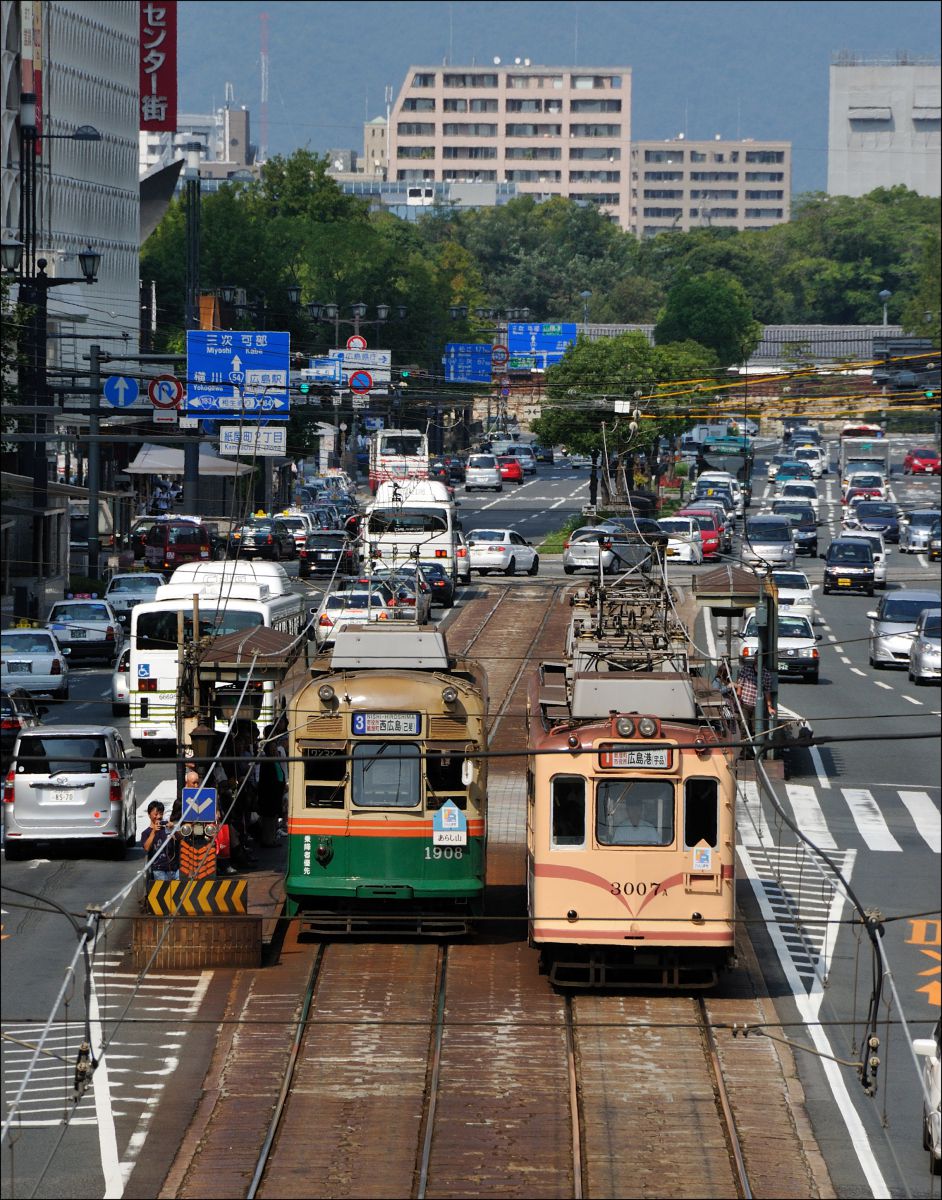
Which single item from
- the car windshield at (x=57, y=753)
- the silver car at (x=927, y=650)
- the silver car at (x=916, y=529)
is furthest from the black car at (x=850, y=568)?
the car windshield at (x=57, y=753)

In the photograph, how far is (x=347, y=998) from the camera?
68.2 ft

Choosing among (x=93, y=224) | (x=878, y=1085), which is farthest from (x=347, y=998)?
(x=93, y=224)

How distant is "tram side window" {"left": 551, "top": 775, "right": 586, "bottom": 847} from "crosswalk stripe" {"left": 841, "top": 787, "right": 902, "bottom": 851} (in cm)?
999

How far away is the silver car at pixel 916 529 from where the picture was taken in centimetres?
6719

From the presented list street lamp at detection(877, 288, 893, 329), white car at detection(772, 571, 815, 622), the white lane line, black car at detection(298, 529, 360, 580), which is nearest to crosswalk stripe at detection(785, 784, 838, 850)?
the white lane line

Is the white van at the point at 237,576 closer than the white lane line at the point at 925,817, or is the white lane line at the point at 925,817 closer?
the white lane line at the point at 925,817

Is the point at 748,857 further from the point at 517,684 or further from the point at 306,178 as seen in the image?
the point at 306,178

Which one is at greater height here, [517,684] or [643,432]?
[643,432]

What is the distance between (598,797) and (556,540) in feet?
162

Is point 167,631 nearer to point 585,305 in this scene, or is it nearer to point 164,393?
point 164,393

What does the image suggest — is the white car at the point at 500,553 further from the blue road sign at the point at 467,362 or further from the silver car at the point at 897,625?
the blue road sign at the point at 467,362

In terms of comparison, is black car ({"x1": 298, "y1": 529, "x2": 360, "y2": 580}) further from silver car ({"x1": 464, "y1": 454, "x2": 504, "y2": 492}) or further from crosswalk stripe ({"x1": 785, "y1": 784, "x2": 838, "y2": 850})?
silver car ({"x1": 464, "y1": 454, "x2": 504, "y2": 492})

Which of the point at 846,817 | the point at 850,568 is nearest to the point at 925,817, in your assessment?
the point at 846,817

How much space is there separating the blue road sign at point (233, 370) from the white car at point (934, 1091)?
40447mm
